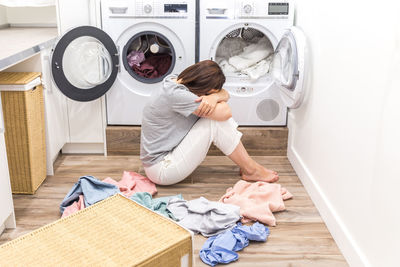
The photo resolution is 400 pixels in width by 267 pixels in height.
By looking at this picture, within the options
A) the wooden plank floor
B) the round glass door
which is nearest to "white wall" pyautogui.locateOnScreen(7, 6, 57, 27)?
the wooden plank floor

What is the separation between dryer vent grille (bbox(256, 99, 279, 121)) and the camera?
3.32m

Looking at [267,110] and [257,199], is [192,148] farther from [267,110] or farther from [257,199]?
[267,110]

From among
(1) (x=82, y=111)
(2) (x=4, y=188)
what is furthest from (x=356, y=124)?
(1) (x=82, y=111)

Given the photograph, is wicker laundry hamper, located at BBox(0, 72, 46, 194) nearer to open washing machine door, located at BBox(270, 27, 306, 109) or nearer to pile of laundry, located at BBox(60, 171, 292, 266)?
pile of laundry, located at BBox(60, 171, 292, 266)

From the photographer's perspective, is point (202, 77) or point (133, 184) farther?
point (133, 184)

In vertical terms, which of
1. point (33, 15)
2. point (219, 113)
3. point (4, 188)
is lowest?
point (4, 188)

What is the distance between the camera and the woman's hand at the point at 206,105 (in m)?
2.64

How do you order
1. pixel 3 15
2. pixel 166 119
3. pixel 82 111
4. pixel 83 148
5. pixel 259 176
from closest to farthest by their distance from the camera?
1. pixel 166 119
2. pixel 259 176
3. pixel 82 111
4. pixel 83 148
5. pixel 3 15

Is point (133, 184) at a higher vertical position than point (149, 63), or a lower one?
lower

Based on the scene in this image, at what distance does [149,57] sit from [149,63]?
5 centimetres

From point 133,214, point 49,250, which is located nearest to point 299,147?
point 133,214

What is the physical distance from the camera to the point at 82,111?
328 cm

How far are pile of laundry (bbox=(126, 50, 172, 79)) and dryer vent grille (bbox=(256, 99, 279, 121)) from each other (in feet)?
2.35

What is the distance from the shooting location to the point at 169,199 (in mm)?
2631
